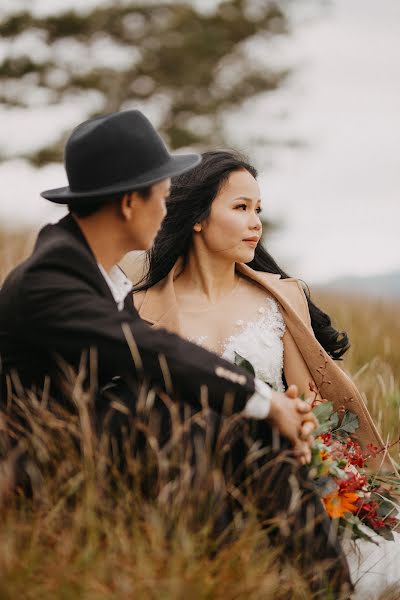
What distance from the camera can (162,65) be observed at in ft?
47.9

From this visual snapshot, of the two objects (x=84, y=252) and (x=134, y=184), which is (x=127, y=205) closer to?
(x=134, y=184)

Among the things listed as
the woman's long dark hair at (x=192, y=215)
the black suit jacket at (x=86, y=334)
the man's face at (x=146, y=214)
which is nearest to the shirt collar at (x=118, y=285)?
the man's face at (x=146, y=214)

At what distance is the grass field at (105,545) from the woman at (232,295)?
55.3 inches

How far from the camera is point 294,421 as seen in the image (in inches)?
102

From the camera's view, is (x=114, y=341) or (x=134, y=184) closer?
(x=114, y=341)

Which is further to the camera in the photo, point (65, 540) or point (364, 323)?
point (364, 323)

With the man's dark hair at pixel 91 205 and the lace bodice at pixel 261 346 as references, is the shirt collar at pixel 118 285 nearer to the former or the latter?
the man's dark hair at pixel 91 205

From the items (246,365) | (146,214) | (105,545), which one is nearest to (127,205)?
(146,214)

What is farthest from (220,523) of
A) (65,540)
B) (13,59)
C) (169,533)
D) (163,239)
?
(13,59)

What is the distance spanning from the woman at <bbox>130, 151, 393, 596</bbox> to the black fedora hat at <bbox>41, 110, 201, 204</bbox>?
3.66 ft

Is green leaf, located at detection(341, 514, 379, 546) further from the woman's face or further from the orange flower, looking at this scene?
the woman's face

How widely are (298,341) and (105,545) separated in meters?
1.80

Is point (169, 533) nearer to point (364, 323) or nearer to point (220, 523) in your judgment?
point (220, 523)

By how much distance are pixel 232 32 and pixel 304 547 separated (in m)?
13.5
